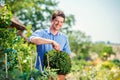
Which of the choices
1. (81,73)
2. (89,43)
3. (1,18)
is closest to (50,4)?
(81,73)

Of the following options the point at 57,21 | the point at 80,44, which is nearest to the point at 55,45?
the point at 57,21

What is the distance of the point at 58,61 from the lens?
18.1 ft

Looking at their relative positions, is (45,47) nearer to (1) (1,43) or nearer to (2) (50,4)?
(1) (1,43)

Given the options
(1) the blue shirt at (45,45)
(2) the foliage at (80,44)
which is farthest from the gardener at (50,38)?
(2) the foliage at (80,44)

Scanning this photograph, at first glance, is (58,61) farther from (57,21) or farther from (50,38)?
(57,21)

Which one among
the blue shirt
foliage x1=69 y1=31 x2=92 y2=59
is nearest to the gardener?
the blue shirt

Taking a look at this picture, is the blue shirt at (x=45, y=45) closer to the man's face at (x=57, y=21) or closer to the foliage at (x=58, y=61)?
the foliage at (x=58, y=61)

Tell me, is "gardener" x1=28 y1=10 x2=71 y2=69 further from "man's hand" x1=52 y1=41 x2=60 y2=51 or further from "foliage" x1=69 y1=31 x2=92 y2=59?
"foliage" x1=69 y1=31 x2=92 y2=59

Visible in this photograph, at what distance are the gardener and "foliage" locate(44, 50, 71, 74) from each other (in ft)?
0.31

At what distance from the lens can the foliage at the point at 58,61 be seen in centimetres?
540

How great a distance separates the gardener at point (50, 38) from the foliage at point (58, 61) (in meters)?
0.10

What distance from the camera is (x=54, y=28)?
5566mm

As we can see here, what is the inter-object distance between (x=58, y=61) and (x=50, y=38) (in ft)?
1.37

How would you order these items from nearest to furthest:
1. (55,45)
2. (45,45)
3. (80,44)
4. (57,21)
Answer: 1. (55,45)
2. (57,21)
3. (45,45)
4. (80,44)
